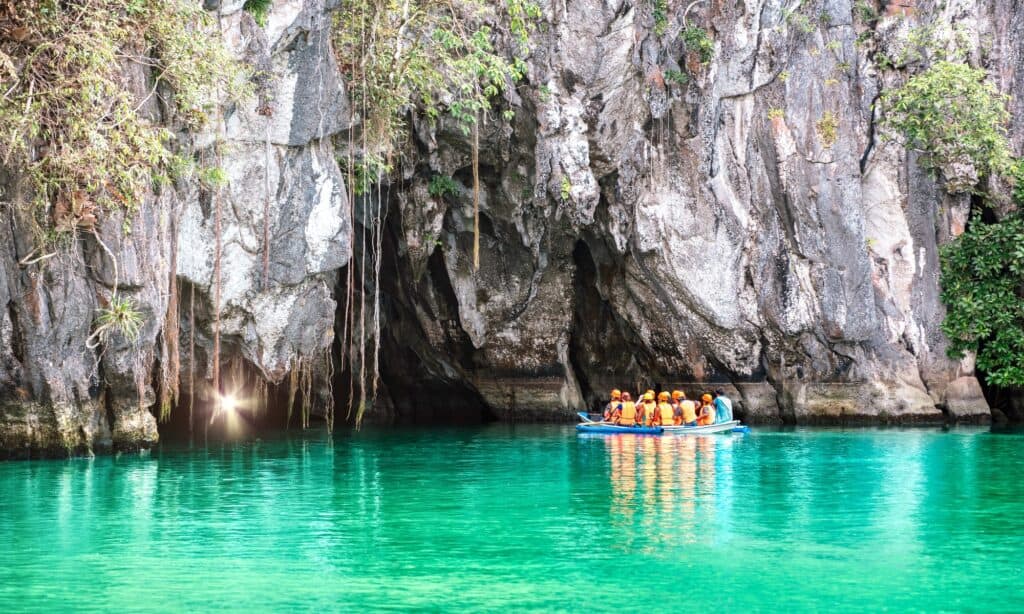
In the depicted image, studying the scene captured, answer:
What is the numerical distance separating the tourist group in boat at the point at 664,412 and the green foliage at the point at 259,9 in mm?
9601

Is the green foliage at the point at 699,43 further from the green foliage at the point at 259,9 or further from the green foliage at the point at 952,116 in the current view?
the green foliage at the point at 259,9

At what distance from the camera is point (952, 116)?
74.7ft

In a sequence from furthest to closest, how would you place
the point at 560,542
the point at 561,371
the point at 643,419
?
1. the point at 561,371
2. the point at 643,419
3. the point at 560,542

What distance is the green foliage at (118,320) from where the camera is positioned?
1509cm

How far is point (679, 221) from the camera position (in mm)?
23078

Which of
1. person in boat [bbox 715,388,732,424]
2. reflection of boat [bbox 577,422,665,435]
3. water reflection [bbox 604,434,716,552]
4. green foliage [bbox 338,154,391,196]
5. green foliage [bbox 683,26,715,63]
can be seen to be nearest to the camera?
water reflection [bbox 604,434,716,552]

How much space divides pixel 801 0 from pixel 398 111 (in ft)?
30.5

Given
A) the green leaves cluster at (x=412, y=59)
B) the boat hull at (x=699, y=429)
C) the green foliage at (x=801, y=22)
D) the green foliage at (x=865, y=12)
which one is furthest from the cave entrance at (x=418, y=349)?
the green foliage at (x=865, y=12)

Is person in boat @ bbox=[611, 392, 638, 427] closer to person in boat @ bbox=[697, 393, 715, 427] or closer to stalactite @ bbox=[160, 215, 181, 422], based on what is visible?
person in boat @ bbox=[697, 393, 715, 427]

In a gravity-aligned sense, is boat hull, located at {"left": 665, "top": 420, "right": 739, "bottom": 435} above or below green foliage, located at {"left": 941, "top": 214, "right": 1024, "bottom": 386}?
below

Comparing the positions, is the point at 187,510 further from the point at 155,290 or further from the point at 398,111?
the point at 398,111

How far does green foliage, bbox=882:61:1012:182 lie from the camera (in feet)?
73.0

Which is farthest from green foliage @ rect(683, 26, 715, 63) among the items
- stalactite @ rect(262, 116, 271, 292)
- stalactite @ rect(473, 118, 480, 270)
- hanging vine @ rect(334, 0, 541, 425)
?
stalactite @ rect(262, 116, 271, 292)

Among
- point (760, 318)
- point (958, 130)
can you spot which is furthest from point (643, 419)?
point (958, 130)
